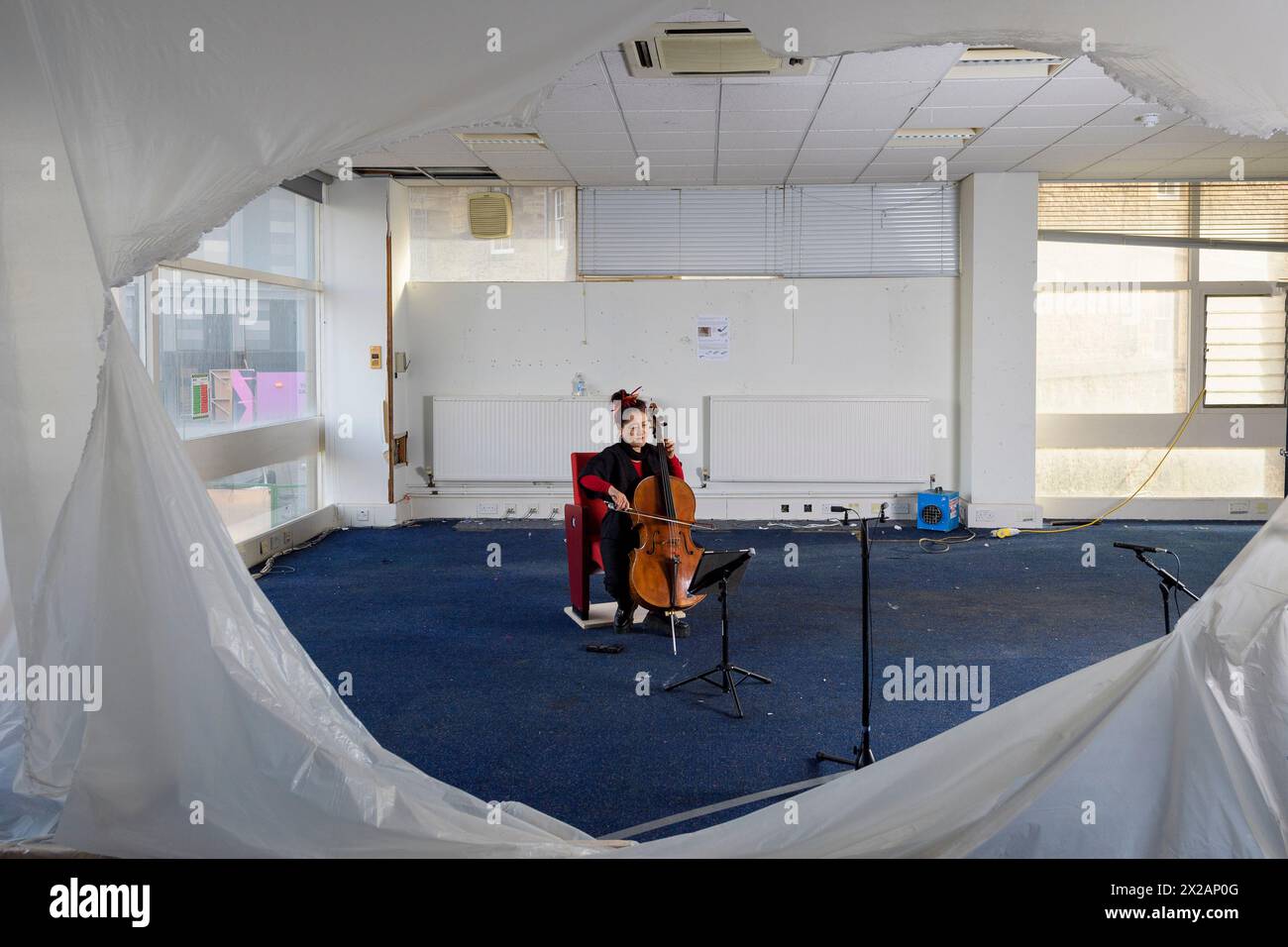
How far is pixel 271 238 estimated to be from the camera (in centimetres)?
696

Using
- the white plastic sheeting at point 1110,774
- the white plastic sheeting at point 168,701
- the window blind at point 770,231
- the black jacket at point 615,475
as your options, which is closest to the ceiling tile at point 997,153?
the window blind at point 770,231

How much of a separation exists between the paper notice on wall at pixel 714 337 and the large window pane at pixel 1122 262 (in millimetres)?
2516

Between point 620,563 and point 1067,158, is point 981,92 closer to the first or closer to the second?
point 1067,158

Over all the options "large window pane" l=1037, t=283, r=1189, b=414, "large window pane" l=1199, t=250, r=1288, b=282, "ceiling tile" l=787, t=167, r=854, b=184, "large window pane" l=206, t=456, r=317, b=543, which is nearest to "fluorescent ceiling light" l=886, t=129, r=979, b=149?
"ceiling tile" l=787, t=167, r=854, b=184

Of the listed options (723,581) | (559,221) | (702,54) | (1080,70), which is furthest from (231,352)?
(1080,70)

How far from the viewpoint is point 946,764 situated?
2.22 metres

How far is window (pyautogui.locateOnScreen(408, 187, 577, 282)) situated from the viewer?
8328 mm

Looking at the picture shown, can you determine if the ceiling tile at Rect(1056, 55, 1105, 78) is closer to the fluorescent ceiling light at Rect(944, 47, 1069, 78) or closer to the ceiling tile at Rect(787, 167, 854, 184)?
the fluorescent ceiling light at Rect(944, 47, 1069, 78)

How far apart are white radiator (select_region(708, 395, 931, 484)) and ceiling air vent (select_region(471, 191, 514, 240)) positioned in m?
2.12

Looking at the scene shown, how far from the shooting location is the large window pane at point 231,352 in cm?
567
